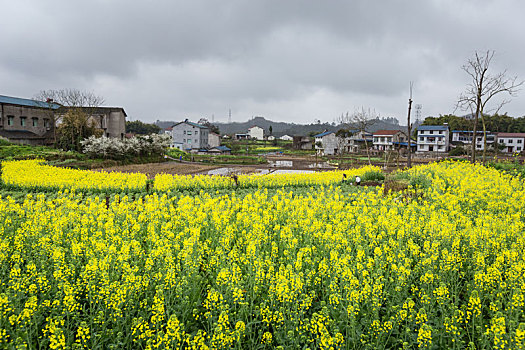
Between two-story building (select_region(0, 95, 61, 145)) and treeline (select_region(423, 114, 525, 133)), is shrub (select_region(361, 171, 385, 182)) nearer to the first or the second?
two-story building (select_region(0, 95, 61, 145))

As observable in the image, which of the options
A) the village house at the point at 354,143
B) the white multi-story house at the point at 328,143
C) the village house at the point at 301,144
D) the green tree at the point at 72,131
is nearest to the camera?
the green tree at the point at 72,131

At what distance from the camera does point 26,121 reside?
49719 millimetres

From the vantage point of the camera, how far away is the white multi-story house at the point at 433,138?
74250 mm

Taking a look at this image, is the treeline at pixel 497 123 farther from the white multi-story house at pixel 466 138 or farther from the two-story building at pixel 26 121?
the two-story building at pixel 26 121

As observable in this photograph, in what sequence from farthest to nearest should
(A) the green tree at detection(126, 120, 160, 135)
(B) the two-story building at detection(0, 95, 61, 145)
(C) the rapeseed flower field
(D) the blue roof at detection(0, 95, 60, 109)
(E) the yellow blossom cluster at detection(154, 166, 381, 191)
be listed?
(A) the green tree at detection(126, 120, 160, 135)
(D) the blue roof at detection(0, 95, 60, 109)
(B) the two-story building at detection(0, 95, 61, 145)
(E) the yellow blossom cluster at detection(154, 166, 381, 191)
(C) the rapeseed flower field

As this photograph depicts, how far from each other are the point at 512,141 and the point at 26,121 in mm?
93146

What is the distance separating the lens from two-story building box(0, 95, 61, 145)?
46.4m

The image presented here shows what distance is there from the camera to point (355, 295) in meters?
3.99

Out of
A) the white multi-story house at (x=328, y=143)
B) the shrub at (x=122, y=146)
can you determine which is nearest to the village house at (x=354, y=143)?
the white multi-story house at (x=328, y=143)

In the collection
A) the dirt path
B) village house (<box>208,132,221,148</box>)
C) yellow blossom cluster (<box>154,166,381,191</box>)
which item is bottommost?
the dirt path

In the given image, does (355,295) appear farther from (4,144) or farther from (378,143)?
(378,143)

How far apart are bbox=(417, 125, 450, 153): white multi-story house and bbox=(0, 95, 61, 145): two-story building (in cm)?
7162

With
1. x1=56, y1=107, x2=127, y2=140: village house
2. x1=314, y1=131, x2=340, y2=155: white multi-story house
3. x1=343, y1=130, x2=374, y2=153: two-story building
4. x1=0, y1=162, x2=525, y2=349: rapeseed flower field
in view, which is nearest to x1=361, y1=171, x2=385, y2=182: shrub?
x1=0, y1=162, x2=525, y2=349: rapeseed flower field

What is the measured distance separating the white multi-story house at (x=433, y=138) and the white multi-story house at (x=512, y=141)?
11240mm
